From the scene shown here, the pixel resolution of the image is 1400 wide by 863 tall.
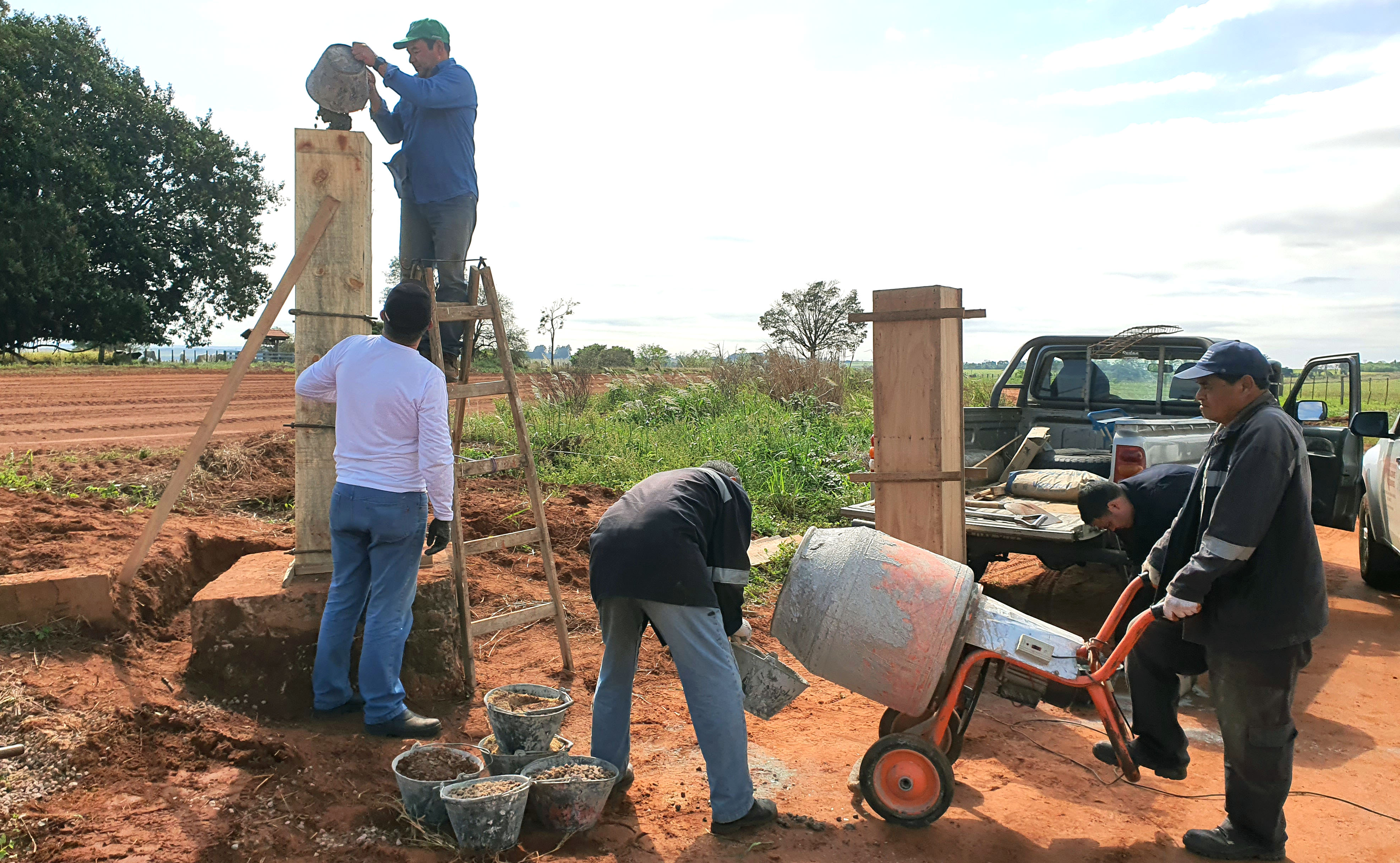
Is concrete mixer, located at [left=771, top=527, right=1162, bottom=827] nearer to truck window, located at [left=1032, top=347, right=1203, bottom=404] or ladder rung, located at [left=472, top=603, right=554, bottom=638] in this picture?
ladder rung, located at [left=472, top=603, right=554, bottom=638]

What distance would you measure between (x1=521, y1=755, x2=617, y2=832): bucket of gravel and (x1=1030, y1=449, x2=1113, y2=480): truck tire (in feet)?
14.9

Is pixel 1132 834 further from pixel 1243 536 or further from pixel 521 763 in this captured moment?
pixel 521 763

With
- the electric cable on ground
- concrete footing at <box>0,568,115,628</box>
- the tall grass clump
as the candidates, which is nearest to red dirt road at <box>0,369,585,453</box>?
the tall grass clump

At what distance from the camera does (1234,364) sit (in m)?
3.44

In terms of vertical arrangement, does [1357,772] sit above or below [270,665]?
below

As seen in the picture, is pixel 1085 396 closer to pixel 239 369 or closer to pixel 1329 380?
pixel 1329 380

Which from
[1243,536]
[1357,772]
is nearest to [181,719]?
[1243,536]

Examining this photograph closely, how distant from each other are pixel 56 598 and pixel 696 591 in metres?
3.22

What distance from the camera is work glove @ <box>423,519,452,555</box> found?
414cm

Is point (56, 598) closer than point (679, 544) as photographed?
No

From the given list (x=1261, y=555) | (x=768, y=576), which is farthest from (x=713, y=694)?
(x=768, y=576)

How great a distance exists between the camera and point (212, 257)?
29.4 metres

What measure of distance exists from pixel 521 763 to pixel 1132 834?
98.4 inches

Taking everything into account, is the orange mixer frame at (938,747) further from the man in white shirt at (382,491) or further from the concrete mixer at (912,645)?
the man in white shirt at (382,491)
